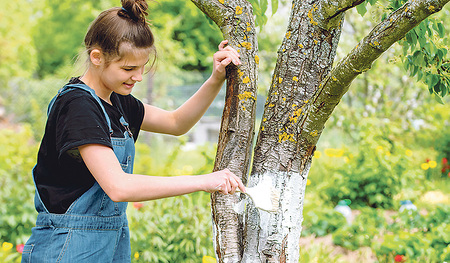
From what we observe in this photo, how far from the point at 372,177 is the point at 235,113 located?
2783mm

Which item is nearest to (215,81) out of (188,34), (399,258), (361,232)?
(399,258)

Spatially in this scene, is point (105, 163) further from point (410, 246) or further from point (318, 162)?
point (318, 162)

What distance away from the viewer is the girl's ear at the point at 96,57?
4.76 feet

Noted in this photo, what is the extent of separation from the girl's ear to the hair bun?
153 millimetres

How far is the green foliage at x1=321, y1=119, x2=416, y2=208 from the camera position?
158 inches

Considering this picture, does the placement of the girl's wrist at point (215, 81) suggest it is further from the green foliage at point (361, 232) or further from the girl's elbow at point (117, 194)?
the green foliage at point (361, 232)

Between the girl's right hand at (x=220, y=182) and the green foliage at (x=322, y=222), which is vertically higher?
the green foliage at (x=322, y=222)

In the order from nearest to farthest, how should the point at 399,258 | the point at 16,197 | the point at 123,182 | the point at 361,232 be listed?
the point at 123,182 → the point at 399,258 → the point at 361,232 → the point at 16,197

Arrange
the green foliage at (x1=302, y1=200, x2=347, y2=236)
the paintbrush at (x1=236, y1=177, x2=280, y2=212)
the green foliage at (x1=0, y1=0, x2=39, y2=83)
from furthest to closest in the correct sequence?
the green foliage at (x1=0, y1=0, x2=39, y2=83) → the green foliage at (x1=302, y1=200, x2=347, y2=236) → the paintbrush at (x1=236, y1=177, x2=280, y2=212)

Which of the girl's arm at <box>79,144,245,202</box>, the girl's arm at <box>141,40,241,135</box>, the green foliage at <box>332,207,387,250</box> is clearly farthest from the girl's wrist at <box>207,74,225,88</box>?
the green foliage at <box>332,207,387,250</box>

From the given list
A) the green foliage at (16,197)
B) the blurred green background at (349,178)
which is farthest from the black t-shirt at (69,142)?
the green foliage at (16,197)

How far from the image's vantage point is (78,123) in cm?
131

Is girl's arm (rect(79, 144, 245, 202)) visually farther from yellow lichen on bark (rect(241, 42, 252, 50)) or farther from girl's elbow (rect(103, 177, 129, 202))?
yellow lichen on bark (rect(241, 42, 252, 50))

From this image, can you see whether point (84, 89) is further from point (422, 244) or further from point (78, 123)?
point (422, 244)
